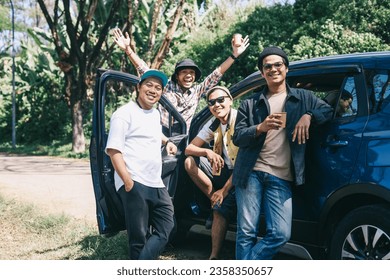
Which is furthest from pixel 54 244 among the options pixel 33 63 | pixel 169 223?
pixel 33 63

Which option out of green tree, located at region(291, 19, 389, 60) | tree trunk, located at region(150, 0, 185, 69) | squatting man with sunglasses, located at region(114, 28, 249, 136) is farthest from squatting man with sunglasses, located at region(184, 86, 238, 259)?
green tree, located at region(291, 19, 389, 60)

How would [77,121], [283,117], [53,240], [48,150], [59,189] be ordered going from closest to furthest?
[283,117] → [53,240] → [59,189] → [77,121] → [48,150]

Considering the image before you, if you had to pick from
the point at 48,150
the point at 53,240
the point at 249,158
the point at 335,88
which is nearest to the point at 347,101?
the point at 335,88

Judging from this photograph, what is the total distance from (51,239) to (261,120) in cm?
318

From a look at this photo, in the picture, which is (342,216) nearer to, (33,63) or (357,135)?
(357,135)

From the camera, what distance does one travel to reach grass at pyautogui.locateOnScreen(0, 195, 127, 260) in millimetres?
5160

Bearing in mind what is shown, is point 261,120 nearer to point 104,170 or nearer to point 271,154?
point 271,154

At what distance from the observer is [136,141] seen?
12.1 ft

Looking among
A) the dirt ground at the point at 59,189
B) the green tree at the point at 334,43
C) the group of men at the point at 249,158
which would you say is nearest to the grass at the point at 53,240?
the dirt ground at the point at 59,189

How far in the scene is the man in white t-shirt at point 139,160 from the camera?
360 cm

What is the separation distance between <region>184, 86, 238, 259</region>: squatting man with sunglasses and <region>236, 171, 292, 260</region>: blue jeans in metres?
0.49

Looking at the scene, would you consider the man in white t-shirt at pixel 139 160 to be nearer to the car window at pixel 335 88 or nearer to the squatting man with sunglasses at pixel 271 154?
the squatting man with sunglasses at pixel 271 154

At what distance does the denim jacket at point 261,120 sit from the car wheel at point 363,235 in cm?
40

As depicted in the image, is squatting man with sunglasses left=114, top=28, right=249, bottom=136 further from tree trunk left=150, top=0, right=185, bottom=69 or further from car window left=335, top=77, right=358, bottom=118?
tree trunk left=150, top=0, right=185, bottom=69
